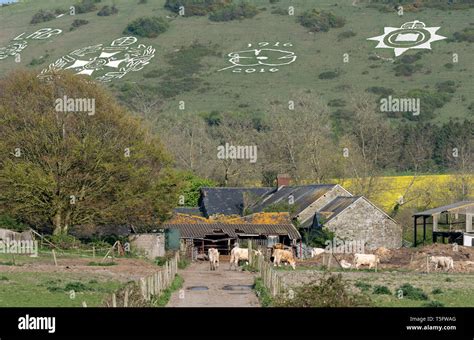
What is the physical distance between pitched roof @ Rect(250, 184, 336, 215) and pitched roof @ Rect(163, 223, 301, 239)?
5.18 meters

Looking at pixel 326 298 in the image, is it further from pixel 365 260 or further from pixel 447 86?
pixel 447 86

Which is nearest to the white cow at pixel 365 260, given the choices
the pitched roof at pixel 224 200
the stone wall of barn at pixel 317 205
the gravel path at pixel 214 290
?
the gravel path at pixel 214 290

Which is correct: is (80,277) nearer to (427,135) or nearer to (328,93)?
(427,135)

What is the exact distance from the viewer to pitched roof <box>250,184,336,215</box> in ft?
243

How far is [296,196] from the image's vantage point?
7756 centimetres

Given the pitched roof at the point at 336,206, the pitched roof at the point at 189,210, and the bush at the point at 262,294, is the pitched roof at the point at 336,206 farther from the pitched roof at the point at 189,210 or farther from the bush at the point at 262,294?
the bush at the point at 262,294

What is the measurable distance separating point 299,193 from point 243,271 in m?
24.9

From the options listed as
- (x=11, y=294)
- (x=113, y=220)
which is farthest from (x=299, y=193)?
(x=11, y=294)

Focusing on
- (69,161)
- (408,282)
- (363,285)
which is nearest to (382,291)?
(363,285)

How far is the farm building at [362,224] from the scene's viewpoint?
225 ft

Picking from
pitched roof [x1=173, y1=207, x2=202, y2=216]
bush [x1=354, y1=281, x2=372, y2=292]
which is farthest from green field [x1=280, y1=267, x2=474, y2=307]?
pitched roof [x1=173, y1=207, x2=202, y2=216]

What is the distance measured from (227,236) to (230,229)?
96cm

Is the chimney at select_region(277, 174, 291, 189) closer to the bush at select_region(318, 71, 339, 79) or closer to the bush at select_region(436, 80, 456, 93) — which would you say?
the bush at select_region(436, 80, 456, 93)
